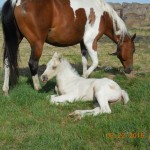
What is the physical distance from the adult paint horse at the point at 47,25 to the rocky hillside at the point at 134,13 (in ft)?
81.6

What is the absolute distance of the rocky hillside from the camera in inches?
1300

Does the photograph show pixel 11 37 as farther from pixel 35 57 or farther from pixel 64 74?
pixel 64 74

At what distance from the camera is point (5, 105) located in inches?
244

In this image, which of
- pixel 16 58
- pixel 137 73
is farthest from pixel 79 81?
pixel 137 73

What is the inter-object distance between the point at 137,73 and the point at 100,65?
1931 mm

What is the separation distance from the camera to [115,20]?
27.6 feet

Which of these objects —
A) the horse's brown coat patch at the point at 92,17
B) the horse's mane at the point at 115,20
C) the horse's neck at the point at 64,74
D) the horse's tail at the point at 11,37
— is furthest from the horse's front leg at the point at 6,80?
the horse's mane at the point at 115,20

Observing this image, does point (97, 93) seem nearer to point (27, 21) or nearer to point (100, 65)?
point (27, 21)

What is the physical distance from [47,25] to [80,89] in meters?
1.59

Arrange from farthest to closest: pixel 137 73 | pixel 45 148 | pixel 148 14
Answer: pixel 148 14
pixel 137 73
pixel 45 148

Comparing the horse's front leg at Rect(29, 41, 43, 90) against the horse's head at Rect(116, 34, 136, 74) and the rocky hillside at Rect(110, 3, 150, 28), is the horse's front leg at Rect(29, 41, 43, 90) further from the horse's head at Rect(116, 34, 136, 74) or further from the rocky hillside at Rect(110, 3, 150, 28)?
the rocky hillside at Rect(110, 3, 150, 28)

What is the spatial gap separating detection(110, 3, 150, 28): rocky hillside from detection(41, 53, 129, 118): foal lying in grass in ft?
86.1

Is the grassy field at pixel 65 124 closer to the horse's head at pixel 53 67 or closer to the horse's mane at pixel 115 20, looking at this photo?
the horse's head at pixel 53 67

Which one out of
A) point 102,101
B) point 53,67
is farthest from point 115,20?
point 102,101
